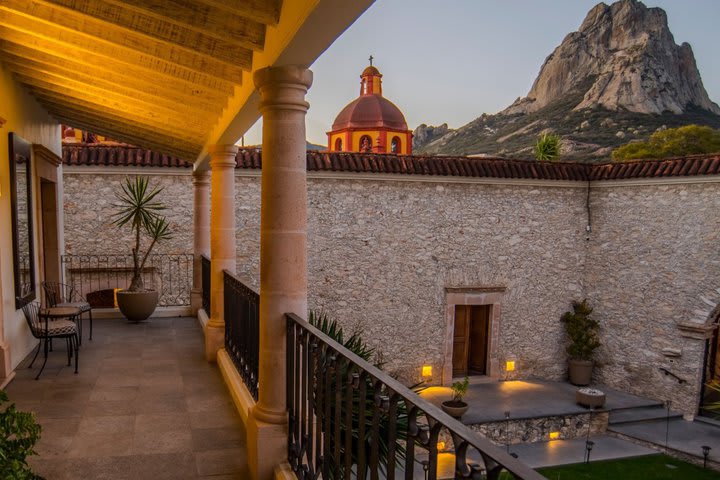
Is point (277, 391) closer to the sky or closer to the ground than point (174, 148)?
closer to the ground

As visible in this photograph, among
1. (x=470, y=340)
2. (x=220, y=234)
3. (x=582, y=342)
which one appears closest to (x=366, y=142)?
(x=470, y=340)

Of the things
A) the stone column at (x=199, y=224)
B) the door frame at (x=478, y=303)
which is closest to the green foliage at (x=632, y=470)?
the door frame at (x=478, y=303)

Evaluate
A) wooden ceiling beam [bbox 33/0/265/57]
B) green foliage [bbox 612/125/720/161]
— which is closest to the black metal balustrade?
wooden ceiling beam [bbox 33/0/265/57]

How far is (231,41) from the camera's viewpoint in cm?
281

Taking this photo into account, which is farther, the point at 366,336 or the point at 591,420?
the point at 366,336

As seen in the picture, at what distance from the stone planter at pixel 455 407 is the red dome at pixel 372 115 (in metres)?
16.7

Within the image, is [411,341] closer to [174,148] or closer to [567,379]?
[567,379]

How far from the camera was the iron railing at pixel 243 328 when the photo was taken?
12.6 ft

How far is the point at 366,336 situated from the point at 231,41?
10244 mm

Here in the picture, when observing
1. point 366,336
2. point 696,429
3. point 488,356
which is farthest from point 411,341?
point 696,429

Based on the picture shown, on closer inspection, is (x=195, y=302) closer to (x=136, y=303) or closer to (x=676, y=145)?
(x=136, y=303)

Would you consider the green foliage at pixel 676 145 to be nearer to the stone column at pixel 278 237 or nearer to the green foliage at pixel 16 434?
the stone column at pixel 278 237

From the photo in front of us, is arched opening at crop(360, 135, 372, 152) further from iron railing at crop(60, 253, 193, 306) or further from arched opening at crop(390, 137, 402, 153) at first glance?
iron railing at crop(60, 253, 193, 306)

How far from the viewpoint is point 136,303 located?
7.36 metres
